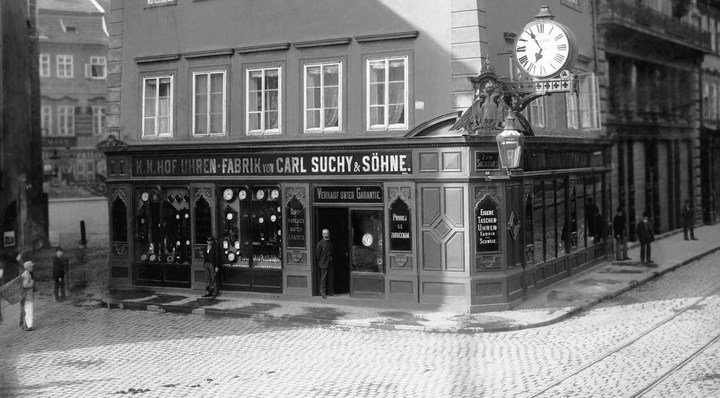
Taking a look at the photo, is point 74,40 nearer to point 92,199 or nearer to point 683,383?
point 92,199

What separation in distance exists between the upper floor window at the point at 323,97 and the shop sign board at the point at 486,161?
12.3 ft

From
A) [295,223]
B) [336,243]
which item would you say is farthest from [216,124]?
[336,243]

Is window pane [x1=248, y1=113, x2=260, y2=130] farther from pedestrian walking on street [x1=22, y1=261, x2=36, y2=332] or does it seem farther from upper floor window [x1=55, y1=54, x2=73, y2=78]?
upper floor window [x1=55, y1=54, x2=73, y2=78]

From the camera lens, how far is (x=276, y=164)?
2192 cm

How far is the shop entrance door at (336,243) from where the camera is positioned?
2172 cm

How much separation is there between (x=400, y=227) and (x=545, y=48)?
17.2 ft

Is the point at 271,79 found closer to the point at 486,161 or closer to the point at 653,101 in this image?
the point at 486,161

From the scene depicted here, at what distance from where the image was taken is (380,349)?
633 inches

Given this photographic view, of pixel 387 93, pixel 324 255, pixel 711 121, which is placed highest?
pixel 711 121

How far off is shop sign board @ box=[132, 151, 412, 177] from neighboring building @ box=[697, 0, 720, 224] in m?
26.2

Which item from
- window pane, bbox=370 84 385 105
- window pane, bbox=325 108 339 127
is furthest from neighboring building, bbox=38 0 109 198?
window pane, bbox=370 84 385 105

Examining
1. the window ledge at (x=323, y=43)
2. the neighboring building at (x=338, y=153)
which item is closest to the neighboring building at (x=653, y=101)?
the neighboring building at (x=338, y=153)

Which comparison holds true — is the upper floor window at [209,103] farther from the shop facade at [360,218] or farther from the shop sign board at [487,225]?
the shop sign board at [487,225]

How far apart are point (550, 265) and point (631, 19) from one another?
13.0 meters
